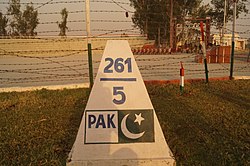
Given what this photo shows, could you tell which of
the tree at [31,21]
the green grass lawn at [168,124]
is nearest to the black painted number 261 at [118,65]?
the green grass lawn at [168,124]

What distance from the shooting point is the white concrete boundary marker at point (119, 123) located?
2.45 m

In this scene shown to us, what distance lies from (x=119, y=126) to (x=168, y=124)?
1479mm

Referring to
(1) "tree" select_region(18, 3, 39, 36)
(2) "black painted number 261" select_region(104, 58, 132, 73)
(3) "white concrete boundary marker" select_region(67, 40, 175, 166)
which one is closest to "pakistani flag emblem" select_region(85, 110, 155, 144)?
(3) "white concrete boundary marker" select_region(67, 40, 175, 166)

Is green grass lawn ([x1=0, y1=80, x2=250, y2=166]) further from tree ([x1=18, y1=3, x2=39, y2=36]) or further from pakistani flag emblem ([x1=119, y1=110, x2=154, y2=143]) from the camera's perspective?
tree ([x1=18, y1=3, x2=39, y2=36])

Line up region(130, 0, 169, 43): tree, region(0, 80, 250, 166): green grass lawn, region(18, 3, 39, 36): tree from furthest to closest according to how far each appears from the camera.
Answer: region(130, 0, 169, 43): tree < region(18, 3, 39, 36): tree < region(0, 80, 250, 166): green grass lawn

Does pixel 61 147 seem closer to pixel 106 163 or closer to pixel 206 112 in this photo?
pixel 106 163

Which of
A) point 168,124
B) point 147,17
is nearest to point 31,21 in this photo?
point 147,17

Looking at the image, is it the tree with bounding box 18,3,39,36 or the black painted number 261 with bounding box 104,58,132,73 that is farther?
the tree with bounding box 18,3,39,36

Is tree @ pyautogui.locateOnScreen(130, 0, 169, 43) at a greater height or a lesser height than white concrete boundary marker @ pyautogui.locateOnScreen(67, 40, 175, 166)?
greater

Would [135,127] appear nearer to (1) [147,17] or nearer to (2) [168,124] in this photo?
(2) [168,124]

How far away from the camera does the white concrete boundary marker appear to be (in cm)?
245

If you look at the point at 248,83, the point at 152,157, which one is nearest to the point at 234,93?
the point at 248,83

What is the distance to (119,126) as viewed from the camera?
254 cm

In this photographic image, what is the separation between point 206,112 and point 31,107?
317cm
